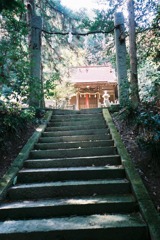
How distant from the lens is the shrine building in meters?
19.9

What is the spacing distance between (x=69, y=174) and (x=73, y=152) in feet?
3.11

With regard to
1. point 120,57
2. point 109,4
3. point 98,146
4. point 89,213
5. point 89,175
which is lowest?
point 89,213

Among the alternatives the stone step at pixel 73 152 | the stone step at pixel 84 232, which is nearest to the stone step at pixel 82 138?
the stone step at pixel 73 152

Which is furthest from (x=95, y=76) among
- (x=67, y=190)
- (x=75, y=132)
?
(x=67, y=190)

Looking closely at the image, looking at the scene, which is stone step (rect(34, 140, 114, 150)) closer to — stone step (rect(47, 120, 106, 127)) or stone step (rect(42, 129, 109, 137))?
stone step (rect(42, 129, 109, 137))

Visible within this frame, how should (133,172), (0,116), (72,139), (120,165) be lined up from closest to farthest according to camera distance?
(133,172), (120,165), (0,116), (72,139)

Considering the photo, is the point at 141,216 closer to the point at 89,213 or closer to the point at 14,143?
the point at 89,213

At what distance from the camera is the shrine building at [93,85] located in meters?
A: 19.9

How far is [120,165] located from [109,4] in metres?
7.96

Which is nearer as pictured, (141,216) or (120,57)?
(141,216)

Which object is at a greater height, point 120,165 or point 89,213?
point 120,165

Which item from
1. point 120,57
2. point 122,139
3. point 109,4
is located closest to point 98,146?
point 122,139

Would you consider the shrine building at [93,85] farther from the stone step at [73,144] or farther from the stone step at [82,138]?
the stone step at [73,144]

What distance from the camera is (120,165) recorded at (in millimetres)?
4895
